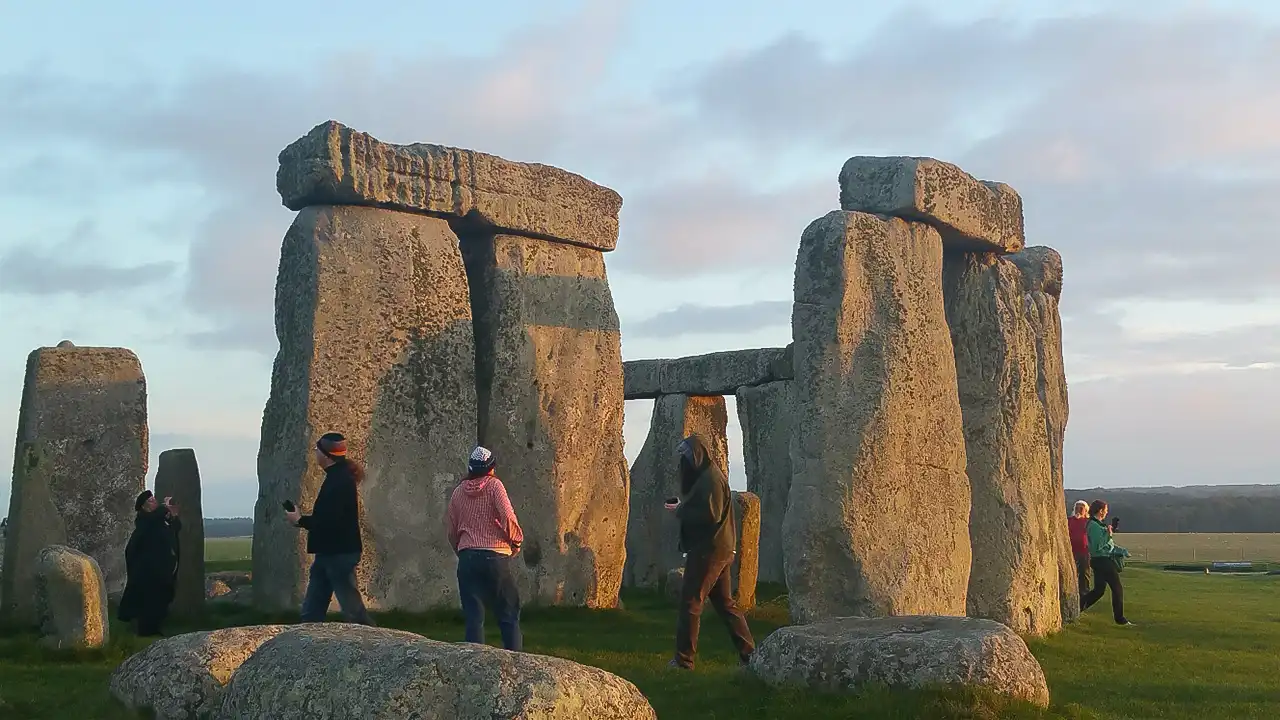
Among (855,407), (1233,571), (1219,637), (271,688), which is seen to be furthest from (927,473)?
(1233,571)

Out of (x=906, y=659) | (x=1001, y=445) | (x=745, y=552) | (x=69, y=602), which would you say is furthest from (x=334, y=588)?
(x=1001, y=445)

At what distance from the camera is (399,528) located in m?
12.3

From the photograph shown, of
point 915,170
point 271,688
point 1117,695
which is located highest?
point 915,170

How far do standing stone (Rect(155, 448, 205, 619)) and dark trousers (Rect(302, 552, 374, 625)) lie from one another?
9.76 feet

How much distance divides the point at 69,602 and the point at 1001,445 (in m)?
7.72

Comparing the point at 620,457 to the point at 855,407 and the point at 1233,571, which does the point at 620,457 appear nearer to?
the point at 855,407

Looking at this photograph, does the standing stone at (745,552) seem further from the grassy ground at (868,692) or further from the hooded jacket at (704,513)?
the hooded jacket at (704,513)

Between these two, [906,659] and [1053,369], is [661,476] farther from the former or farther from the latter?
[906,659]

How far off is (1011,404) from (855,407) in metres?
2.79

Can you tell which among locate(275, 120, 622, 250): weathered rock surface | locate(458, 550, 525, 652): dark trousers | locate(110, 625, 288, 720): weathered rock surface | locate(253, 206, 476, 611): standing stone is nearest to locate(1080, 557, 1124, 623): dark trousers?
locate(275, 120, 622, 250): weathered rock surface

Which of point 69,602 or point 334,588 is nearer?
point 334,588

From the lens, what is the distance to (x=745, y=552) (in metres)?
12.8

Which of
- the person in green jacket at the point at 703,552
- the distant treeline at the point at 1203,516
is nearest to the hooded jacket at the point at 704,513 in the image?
the person in green jacket at the point at 703,552

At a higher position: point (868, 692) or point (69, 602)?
point (69, 602)
